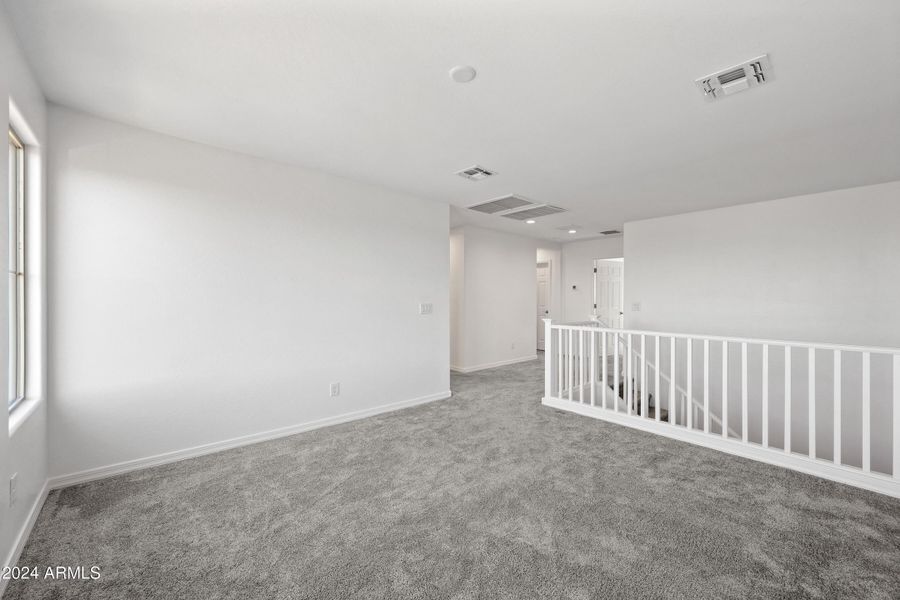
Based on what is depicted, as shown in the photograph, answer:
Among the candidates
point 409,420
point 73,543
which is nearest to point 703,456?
point 409,420

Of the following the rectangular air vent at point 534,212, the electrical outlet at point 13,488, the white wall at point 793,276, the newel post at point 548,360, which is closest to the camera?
the electrical outlet at point 13,488

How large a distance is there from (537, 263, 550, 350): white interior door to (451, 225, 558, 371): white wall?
37.6 inches

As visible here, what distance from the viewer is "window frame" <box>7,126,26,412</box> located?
213 centimetres

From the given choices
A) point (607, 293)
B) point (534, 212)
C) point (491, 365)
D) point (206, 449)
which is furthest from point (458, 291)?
point (206, 449)

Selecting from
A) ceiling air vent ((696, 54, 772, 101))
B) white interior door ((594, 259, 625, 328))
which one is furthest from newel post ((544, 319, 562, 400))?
white interior door ((594, 259, 625, 328))

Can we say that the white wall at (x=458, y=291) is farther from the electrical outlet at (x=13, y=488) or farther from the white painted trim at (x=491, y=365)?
Result: the electrical outlet at (x=13, y=488)

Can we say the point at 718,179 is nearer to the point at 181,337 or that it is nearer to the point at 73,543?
the point at 181,337

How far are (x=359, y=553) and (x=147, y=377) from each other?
208 cm

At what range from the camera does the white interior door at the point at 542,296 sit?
27.4ft

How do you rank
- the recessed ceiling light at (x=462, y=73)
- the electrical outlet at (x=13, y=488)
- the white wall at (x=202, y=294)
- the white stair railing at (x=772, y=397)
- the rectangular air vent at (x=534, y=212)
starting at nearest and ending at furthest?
1. the electrical outlet at (x=13, y=488)
2. the recessed ceiling light at (x=462, y=73)
3. the white wall at (x=202, y=294)
4. the white stair railing at (x=772, y=397)
5. the rectangular air vent at (x=534, y=212)

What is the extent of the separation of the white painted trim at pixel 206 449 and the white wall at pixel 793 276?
4.20m

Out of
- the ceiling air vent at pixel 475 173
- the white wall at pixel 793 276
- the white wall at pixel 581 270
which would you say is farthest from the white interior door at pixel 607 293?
the ceiling air vent at pixel 475 173

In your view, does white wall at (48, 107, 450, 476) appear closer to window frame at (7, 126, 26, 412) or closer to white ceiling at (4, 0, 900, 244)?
window frame at (7, 126, 26, 412)

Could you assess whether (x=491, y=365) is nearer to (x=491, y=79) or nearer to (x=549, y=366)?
(x=549, y=366)
